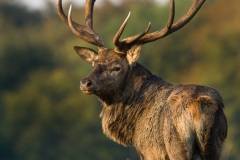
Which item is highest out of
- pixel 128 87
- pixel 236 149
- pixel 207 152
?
pixel 128 87

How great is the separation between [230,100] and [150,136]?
43.9 metres

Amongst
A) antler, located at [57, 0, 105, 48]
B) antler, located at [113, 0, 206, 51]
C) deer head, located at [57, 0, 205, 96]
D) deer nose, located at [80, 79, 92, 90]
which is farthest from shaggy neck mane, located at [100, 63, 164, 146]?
antler, located at [57, 0, 105, 48]

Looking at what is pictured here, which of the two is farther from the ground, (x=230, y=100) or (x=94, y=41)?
(x=94, y=41)

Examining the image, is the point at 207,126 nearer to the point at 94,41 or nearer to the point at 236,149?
the point at 94,41

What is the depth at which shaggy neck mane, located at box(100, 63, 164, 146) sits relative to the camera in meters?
17.0

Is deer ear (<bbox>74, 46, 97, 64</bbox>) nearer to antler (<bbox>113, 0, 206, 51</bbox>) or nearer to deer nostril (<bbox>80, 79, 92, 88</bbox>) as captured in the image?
A: antler (<bbox>113, 0, 206, 51</bbox>)

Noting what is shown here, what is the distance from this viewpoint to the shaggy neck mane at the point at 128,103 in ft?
55.7

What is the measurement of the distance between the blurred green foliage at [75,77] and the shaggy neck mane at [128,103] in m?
33.4

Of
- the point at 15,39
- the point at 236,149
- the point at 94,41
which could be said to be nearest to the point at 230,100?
the point at 236,149

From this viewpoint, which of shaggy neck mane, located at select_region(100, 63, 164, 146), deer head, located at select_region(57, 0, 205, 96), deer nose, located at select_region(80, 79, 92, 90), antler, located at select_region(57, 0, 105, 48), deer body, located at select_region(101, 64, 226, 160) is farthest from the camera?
antler, located at select_region(57, 0, 105, 48)

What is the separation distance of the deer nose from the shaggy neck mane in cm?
70

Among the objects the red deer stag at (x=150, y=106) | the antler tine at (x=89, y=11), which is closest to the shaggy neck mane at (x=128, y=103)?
the red deer stag at (x=150, y=106)

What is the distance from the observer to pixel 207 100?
1498 centimetres

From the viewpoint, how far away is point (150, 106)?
1664cm
